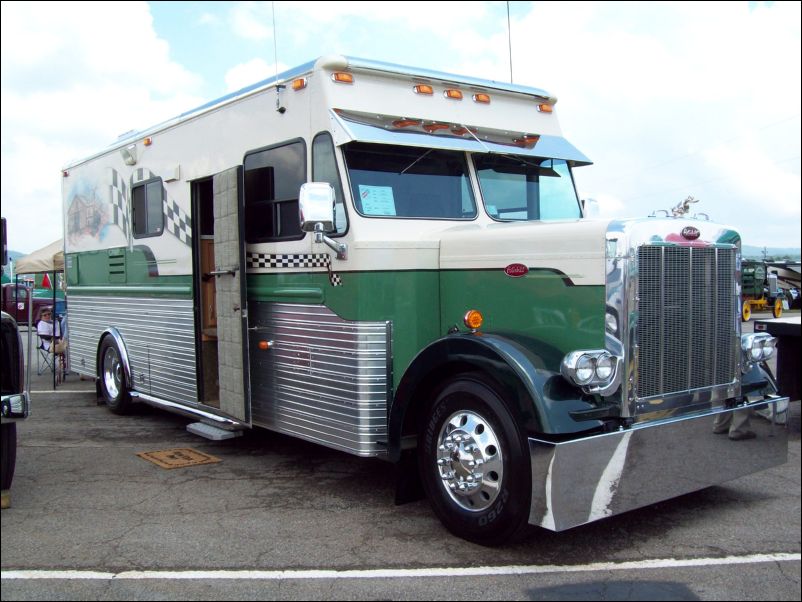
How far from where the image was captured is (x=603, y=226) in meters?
4.27

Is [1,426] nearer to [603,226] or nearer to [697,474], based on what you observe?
[603,226]

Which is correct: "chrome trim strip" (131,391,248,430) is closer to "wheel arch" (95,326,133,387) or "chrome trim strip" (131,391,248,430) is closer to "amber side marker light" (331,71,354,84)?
"wheel arch" (95,326,133,387)

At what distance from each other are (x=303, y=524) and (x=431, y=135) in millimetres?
2704

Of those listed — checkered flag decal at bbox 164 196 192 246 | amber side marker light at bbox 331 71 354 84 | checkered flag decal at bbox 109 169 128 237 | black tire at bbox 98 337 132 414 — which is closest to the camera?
amber side marker light at bbox 331 71 354 84

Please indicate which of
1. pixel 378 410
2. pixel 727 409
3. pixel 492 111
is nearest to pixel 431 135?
pixel 492 111

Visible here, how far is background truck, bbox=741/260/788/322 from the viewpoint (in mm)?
9133

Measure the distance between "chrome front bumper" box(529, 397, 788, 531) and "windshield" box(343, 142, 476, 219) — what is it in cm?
196

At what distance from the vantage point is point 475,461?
14.2 feet

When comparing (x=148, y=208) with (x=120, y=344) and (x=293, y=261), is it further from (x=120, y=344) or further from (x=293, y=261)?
(x=293, y=261)

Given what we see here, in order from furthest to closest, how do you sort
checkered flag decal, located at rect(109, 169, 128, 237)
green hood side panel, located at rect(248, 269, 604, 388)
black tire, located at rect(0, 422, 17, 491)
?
checkered flag decal, located at rect(109, 169, 128, 237), black tire, located at rect(0, 422, 17, 491), green hood side panel, located at rect(248, 269, 604, 388)

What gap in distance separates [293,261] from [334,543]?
2.04m

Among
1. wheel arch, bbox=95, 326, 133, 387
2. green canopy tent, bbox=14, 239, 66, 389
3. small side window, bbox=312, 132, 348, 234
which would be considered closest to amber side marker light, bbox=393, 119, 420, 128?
small side window, bbox=312, 132, 348, 234

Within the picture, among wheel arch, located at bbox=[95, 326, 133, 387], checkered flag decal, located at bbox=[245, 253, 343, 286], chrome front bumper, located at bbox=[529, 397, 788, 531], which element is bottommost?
chrome front bumper, located at bbox=[529, 397, 788, 531]

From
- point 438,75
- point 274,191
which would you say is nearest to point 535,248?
point 438,75
